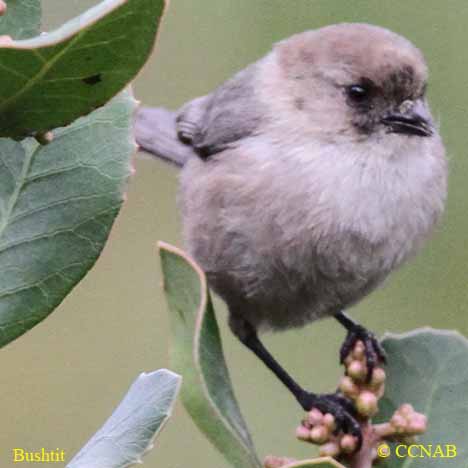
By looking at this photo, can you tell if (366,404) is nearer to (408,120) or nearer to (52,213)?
(52,213)

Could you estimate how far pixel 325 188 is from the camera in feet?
8.66

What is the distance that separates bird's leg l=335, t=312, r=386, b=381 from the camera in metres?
1.87

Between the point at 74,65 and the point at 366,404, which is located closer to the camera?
the point at 74,65

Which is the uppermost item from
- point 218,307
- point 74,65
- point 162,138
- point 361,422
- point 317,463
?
Result: point 74,65

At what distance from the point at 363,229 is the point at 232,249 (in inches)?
13.3

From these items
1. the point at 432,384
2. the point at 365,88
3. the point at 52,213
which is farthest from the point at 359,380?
the point at 365,88

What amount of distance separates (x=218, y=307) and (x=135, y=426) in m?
2.40

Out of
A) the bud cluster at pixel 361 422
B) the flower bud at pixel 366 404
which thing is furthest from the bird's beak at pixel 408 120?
the flower bud at pixel 366 404

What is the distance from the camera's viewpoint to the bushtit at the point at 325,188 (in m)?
2.61

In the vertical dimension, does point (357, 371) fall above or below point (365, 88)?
below

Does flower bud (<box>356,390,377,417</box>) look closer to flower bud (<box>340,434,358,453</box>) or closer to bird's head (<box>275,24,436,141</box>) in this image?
flower bud (<box>340,434,358,453</box>)

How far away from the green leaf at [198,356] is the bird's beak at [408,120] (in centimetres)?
115

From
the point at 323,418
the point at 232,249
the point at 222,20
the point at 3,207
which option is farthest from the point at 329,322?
the point at 3,207

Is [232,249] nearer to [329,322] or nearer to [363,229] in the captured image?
[363,229]
